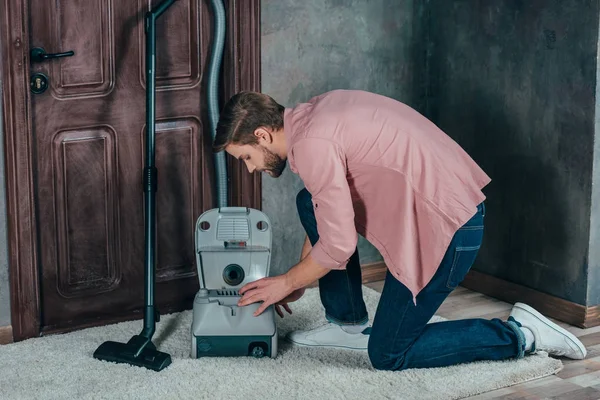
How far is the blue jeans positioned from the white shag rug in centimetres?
5

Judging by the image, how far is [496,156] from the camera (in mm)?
3670

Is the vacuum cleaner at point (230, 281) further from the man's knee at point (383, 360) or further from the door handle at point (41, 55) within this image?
the door handle at point (41, 55)

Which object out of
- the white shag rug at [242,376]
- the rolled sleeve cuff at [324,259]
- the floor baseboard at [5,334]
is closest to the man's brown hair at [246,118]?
the rolled sleeve cuff at [324,259]

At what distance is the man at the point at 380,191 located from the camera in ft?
8.31

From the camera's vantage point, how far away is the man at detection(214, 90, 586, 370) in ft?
8.31

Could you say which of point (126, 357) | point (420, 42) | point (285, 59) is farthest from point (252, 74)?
point (126, 357)

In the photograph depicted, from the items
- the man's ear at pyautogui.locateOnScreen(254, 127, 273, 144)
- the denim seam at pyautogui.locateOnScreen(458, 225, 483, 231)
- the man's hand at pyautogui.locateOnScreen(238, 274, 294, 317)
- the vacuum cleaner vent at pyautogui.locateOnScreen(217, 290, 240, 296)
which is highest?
the man's ear at pyautogui.locateOnScreen(254, 127, 273, 144)

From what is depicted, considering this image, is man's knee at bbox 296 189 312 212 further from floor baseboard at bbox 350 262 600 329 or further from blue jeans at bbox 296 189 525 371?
floor baseboard at bbox 350 262 600 329

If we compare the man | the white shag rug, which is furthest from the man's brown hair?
the white shag rug

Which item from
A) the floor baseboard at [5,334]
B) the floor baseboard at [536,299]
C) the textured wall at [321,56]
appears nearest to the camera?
the floor baseboard at [5,334]

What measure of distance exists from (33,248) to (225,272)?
0.68 m

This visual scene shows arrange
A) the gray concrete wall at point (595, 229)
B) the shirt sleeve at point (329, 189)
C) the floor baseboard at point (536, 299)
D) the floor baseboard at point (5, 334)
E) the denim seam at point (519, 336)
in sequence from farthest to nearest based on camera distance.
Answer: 1. the floor baseboard at point (536, 299)
2. the gray concrete wall at point (595, 229)
3. the floor baseboard at point (5, 334)
4. the denim seam at point (519, 336)
5. the shirt sleeve at point (329, 189)

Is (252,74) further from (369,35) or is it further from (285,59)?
(369,35)

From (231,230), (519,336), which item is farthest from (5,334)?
(519,336)
